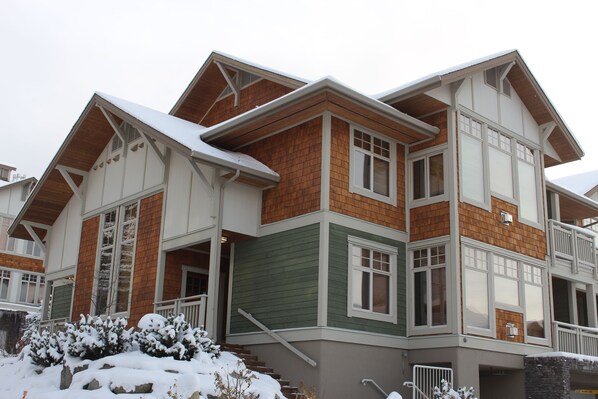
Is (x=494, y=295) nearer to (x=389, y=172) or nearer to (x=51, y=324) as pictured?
(x=389, y=172)

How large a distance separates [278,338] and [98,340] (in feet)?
Result: 13.0

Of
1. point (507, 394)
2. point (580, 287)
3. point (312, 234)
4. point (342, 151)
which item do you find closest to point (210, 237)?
point (312, 234)

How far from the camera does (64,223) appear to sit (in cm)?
2433

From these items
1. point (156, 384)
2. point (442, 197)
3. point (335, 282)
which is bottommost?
point (156, 384)

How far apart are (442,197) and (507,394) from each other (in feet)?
17.2

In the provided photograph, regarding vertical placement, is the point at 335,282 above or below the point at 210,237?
below

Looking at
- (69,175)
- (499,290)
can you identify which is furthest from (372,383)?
(69,175)

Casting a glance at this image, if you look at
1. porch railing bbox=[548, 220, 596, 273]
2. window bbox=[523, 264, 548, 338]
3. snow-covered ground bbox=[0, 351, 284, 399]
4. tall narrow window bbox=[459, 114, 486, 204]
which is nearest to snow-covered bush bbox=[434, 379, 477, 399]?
snow-covered ground bbox=[0, 351, 284, 399]

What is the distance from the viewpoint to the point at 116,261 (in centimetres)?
2058

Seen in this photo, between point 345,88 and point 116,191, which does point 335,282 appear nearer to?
point 345,88

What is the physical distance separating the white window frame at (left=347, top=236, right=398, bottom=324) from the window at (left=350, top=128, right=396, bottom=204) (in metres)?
1.18

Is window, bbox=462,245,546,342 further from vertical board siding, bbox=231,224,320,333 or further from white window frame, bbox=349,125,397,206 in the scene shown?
vertical board siding, bbox=231,224,320,333

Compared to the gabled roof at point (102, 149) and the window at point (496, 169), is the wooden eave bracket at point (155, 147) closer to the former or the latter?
the gabled roof at point (102, 149)

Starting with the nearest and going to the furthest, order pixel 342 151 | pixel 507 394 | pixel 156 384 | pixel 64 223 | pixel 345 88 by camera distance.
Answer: pixel 156 384, pixel 345 88, pixel 342 151, pixel 507 394, pixel 64 223
